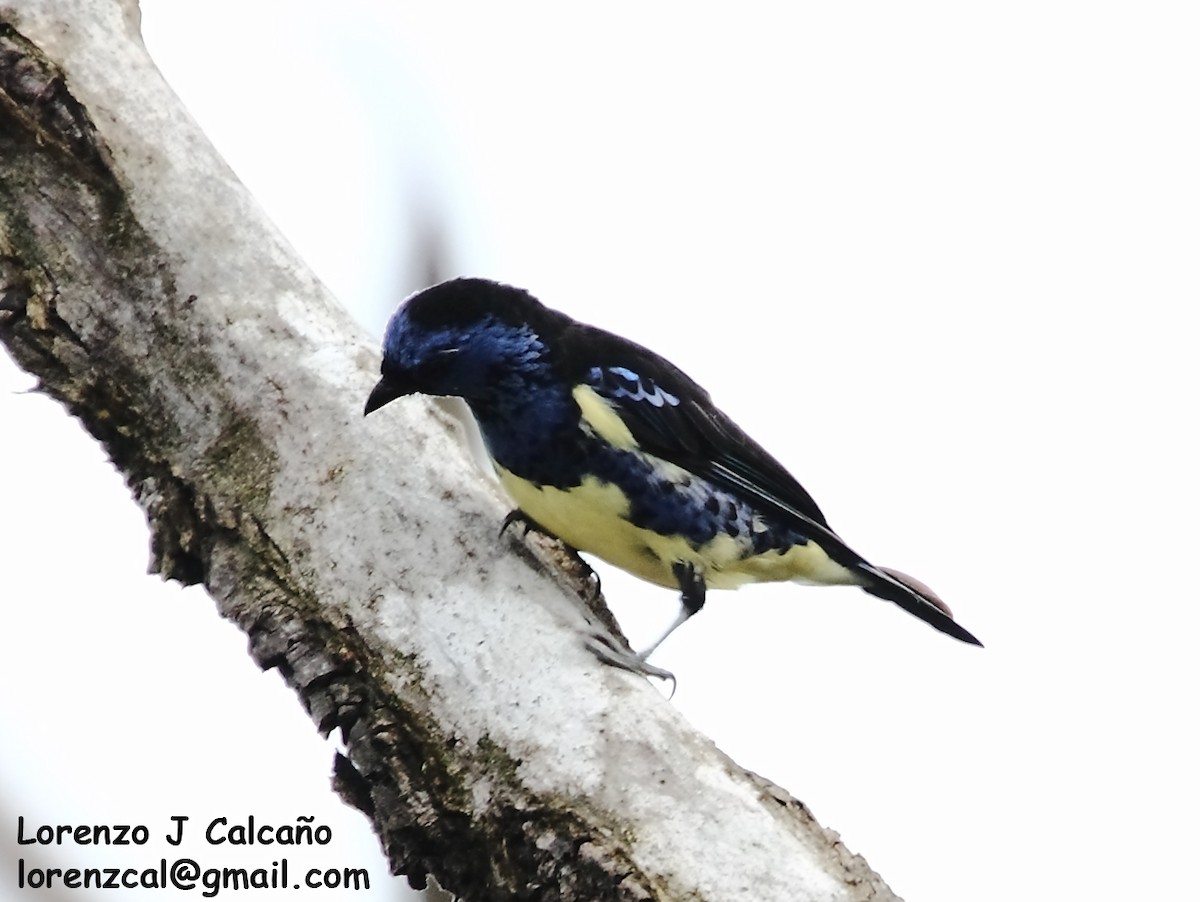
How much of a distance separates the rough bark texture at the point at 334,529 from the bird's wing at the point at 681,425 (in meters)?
0.39

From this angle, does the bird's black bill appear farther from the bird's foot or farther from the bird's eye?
the bird's foot

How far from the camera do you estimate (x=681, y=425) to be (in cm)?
340

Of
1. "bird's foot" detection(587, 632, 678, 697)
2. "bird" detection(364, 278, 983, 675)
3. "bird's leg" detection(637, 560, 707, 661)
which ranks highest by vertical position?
"bird" detection(364, 278, 983, 675)

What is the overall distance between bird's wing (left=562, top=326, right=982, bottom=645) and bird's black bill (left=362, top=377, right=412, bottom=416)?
0.49m

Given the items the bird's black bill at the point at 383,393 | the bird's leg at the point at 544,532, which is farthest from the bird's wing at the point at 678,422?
the bird's black bill at the point at 383,393

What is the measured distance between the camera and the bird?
3188 mm

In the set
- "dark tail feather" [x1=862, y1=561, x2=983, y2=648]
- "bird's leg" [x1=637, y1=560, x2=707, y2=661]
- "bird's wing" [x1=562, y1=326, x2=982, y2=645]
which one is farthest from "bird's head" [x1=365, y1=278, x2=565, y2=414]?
"dark tail feather" [x1=862, y1=561, x2=983, y2=648]

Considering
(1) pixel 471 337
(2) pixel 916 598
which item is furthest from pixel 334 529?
(2) pixel 916 598

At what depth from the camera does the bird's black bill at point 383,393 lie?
297 centimetres

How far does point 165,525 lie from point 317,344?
486 mm

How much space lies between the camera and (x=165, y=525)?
2.91 m

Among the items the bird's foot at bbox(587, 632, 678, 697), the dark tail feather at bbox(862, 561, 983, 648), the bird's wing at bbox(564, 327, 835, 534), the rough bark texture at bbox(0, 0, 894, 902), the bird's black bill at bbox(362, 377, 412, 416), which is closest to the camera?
the rough bark texture at bbox(0, 0, 894, 902)

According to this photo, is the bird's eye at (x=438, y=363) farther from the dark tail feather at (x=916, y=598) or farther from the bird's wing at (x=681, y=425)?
the dark tail feather at (x=916, y=598)

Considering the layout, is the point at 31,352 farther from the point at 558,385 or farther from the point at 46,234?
the point at 558,385
